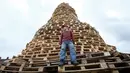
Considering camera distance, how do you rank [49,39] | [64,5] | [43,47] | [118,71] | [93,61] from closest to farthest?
[118,71]
[93,61]
[43,47]
[49,39]
[64,5]

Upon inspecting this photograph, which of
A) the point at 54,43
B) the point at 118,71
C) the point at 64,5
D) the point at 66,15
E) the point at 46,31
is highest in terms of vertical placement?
the point at 64,5

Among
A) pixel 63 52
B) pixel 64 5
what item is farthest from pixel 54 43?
pixel 64 5

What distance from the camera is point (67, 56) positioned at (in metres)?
7.64

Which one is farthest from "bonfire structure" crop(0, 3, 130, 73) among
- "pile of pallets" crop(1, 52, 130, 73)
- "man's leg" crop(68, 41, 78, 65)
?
"man's leg" crop(68, 41, 78, 65)

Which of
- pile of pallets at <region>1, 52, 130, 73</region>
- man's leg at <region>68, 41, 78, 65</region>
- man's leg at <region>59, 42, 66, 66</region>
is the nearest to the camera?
pile of pallets at <region>1, 52, 130, 73</region>

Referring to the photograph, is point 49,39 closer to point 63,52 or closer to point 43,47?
point 43,47

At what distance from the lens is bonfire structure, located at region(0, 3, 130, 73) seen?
19.0 ft

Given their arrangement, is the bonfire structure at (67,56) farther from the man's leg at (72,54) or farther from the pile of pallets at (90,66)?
the man's leg at (72,54)

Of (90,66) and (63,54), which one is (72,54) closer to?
(63,54)

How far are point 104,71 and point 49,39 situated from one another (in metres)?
5.83

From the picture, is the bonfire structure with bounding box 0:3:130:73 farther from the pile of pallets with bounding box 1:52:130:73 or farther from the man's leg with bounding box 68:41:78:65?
the man's leg with bounding box 68:41:78:65

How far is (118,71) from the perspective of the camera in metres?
5.38

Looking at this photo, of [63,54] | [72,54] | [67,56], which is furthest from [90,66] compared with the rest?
[67,56]

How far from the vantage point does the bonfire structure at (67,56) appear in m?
5.79
